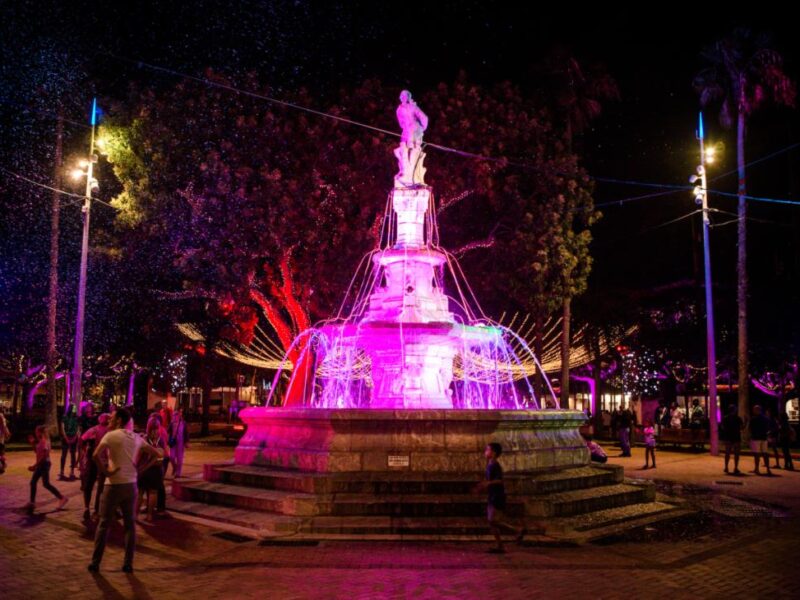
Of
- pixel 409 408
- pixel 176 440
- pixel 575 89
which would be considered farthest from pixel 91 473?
pixel 575 89

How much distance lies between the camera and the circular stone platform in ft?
35.6

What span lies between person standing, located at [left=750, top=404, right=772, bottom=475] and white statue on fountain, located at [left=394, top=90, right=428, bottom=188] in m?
10.7

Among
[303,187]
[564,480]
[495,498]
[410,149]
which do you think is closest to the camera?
[495,498]

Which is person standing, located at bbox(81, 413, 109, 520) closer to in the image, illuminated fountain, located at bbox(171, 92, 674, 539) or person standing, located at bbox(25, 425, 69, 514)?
person standing, located at bbox(25, 425, 69, 514)

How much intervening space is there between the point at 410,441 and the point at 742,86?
2447 cm

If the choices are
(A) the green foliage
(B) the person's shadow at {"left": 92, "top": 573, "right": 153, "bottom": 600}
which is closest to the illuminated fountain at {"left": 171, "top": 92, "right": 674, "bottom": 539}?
(B) the person's shadow at {"left": 92, "top": 573, "right": 153, "bottom": 600}

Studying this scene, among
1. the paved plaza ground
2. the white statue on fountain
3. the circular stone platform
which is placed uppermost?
the white statue on fountain

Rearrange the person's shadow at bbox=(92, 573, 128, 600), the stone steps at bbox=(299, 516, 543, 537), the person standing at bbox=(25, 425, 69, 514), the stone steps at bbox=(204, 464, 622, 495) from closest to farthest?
the person's shadow at bbox=(92, 573, 128, 600) → the stone steps at bbox=(299, 516, 543, 537) → the stone steps at bbox=(204, 464, 622, 495) → the person standing at bbox=(25, 425, 69, 514)

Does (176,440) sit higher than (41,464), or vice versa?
(176,440)

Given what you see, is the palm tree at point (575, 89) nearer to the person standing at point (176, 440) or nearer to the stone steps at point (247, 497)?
the person standing at point (176, 440)

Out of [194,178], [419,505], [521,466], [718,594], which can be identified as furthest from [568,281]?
[718,594]

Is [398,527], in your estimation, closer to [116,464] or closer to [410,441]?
[410,441]

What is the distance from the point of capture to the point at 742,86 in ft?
91.9

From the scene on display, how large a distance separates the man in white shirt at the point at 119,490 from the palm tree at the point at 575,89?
25.2 m
